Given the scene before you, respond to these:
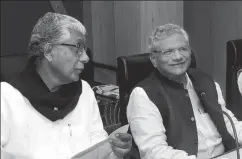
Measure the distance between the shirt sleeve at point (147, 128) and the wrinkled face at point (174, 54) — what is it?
15cm

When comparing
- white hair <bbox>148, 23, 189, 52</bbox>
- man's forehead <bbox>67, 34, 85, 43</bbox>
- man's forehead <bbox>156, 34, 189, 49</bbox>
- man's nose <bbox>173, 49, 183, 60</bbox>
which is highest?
man's forehead <bbox>67, 34, 85, 43</bbox>

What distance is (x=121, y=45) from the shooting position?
4.01 m

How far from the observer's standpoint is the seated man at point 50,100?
1333 mm

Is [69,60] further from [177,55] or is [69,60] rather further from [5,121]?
[177,55]

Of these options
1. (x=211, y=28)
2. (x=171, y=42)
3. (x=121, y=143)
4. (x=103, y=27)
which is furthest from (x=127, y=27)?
(x=121, y=143)

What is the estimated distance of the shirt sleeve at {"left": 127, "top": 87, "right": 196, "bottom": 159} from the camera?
1545 mm

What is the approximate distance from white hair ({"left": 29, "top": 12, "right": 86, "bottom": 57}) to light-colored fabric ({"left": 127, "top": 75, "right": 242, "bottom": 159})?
43 cm

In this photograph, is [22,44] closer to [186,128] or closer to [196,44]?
[196,44]

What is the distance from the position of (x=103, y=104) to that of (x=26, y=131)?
128 cm

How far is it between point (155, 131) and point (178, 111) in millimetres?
178

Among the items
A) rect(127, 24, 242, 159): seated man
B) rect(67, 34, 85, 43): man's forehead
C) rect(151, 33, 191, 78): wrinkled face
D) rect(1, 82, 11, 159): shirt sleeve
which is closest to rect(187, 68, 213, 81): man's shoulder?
rect(127, 24, 242, 159): seated man

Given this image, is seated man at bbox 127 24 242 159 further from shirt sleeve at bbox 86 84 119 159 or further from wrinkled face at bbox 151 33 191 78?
shirt sleeve at bbox 86 84 119 159

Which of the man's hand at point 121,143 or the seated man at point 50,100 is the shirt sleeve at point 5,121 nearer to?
the seated man at point 50,100

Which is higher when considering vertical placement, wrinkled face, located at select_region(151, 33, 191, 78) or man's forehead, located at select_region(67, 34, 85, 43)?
man's forehead, located at select_region(67, 34, 85, 43)
